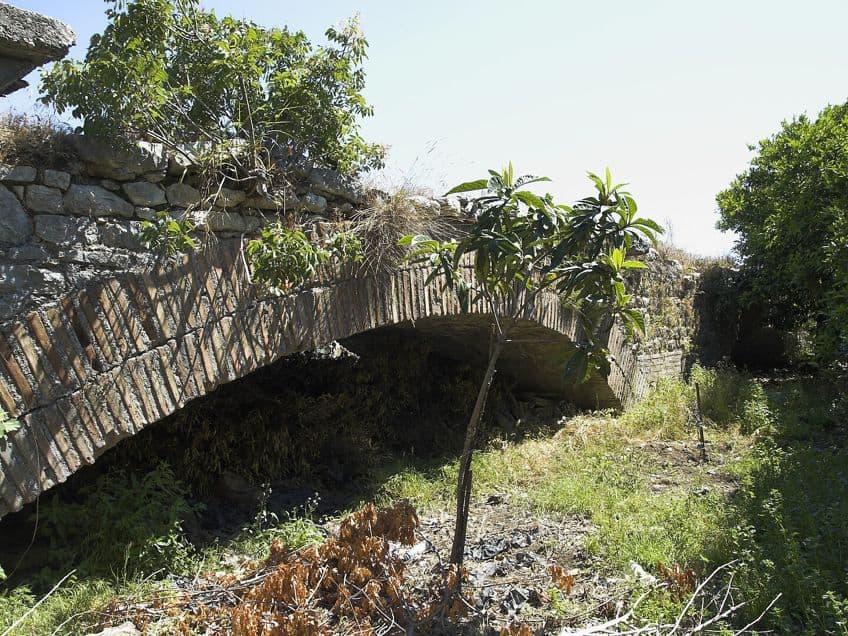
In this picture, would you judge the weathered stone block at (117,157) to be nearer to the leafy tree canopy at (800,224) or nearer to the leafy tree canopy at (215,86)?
the leafy tree canopy at (215,86)

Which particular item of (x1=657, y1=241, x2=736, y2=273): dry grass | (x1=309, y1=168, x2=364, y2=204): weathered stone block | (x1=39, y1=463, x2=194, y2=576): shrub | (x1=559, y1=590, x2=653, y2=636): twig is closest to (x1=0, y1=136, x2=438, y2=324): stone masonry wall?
(x1=309, y1=168, x2=364, y2=204): weathered stone block

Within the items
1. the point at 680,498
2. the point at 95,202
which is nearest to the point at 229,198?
the point at 95,202

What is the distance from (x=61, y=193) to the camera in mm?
3273

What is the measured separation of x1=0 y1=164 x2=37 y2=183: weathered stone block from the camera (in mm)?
3088

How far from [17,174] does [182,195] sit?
32.4 inches

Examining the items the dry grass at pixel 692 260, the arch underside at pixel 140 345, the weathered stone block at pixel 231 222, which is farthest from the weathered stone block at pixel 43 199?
the dry grass at pixel 692 260

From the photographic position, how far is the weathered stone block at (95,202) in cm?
330

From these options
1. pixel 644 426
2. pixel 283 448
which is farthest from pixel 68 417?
pixel 644 426

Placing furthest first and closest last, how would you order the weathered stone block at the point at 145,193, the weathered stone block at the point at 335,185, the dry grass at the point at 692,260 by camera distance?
the dry grass at the point at 692,260 → the weathered stone block at the point at 335,185 → the weathered stone block at the point at 145,193

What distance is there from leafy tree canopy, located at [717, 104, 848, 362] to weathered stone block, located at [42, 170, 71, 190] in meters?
6.56

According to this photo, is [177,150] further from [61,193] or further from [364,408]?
[364,408]

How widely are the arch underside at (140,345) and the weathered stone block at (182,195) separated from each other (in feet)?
0.90

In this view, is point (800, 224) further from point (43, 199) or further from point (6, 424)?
point (6, 424)

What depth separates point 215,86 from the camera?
4.04m
